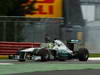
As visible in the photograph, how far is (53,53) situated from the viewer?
2134 centimetres

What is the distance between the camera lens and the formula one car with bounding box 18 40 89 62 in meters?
20.8

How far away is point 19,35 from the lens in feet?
102

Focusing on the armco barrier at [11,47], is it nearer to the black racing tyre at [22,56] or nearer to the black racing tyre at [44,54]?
the black racing tyre at [22,56]

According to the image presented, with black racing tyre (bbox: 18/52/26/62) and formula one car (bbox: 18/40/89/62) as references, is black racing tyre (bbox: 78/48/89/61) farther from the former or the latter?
black racing tyre (bbox: 18/52/26/62)

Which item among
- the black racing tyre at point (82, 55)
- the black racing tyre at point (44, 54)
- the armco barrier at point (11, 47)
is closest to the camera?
the black racing tyre at point (44, 54)

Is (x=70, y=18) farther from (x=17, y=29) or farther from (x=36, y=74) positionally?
(x=36, y=74)

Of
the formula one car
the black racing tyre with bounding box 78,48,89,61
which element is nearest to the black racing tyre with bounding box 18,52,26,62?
the formula one car

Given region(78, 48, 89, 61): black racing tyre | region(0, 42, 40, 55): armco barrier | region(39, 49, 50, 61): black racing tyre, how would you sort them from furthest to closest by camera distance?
region(0, 42, 40, 55): armco barrier
region(78, 48, 89, 61): black racing tyre
region(39, 49, 50, 61): black racing tyre

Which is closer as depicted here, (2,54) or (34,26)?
(2,54)

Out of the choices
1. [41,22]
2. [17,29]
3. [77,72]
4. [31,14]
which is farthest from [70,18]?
[77,72]

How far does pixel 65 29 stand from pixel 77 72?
845 inches

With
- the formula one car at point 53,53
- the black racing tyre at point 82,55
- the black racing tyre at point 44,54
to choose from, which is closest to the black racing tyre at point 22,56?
the formula one car at point 53,53

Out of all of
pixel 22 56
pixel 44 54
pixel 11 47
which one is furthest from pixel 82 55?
pixel 11 47

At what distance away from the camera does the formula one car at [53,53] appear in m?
20.8
